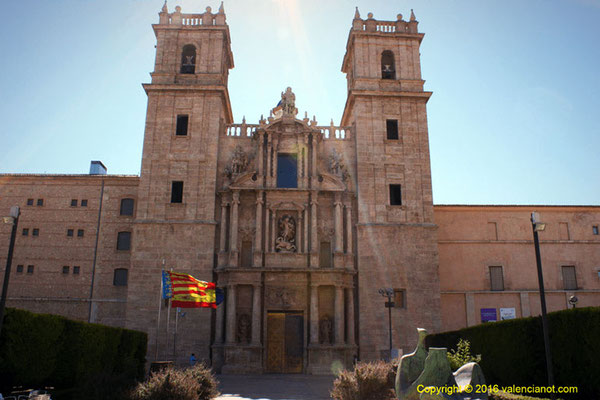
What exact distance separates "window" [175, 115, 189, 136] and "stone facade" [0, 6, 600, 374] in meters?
0.32

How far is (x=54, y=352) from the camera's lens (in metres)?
16.6

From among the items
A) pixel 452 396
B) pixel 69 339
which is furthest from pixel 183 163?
pixel 452 396

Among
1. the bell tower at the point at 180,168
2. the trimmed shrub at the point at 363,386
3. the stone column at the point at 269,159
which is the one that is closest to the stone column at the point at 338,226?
the stone column at the point at 269,159

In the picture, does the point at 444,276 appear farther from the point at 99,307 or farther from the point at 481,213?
the point at 99,307

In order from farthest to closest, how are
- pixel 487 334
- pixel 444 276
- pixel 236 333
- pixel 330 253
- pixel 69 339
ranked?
pixel 444 276 < pixel 330 253 < pixel 236 333 < pixel 487 334 < pixel 69 339

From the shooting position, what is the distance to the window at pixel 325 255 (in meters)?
31.1

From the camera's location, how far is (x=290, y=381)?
24.7m

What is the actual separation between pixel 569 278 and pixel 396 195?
13.0 metres

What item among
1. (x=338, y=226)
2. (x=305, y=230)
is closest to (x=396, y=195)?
(x=338, y=226)

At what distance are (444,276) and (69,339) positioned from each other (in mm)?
23706

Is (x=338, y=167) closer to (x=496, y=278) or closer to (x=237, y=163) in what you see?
(x=237, y=163)

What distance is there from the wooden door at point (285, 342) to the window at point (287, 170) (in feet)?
26.4

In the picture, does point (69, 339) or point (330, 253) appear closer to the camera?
point (69, 339)

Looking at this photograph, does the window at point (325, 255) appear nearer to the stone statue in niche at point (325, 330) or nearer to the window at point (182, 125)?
the stone statue in niche at point (325, 330)
